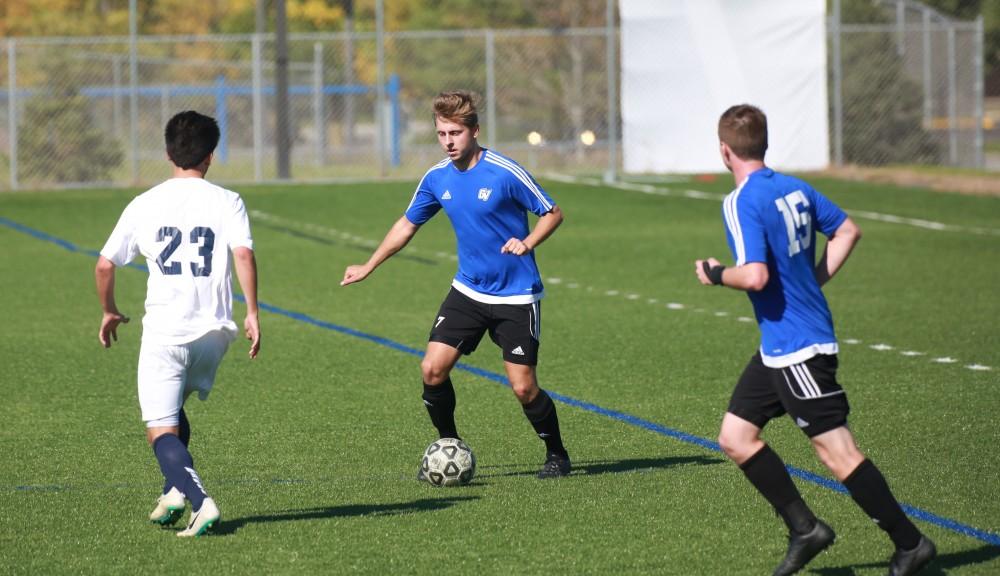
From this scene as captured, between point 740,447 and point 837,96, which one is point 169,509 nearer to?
point 740,447

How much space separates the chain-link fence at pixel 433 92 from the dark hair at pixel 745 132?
17.9 m

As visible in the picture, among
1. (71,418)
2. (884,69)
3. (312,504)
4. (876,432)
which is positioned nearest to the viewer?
(312,504)

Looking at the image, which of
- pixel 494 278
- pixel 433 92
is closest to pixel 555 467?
pixel 494 278

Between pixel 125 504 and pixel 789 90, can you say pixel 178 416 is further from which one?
pixel 789 90

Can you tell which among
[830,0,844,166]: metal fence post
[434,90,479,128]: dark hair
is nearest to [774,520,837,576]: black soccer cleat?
[434,90,479,128]: dark hair

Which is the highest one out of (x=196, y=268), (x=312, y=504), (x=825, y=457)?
(x=196, y=268)

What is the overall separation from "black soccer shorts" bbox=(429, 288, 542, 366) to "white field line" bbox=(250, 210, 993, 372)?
444 centimetres

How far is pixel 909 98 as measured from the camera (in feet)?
93.7

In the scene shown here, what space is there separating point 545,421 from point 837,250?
217cm

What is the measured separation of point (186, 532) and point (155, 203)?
1317 mm

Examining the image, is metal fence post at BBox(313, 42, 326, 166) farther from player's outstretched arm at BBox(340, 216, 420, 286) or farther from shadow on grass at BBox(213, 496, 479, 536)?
shadow on grass at BBox(213, 496, 479, 536)

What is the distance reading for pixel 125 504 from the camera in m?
6.56

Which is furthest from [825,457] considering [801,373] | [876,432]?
[876,432]

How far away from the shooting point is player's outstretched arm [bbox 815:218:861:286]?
5367mm
